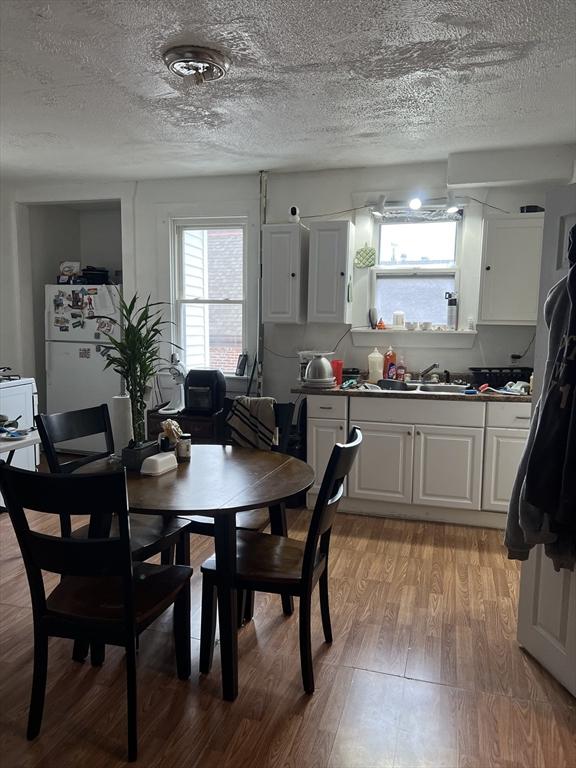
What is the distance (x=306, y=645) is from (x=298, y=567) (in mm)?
271

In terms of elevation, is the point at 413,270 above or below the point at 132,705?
above

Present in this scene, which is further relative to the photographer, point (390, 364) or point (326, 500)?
point (390, 364)

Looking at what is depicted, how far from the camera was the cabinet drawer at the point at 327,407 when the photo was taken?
12.5ft

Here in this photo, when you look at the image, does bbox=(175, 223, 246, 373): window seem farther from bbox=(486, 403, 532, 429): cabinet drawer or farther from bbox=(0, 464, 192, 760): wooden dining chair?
bbox=(0, 464, 192, 760): wooden dining chair

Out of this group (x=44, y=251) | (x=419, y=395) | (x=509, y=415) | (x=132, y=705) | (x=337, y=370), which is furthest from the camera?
(x=44, y=251)

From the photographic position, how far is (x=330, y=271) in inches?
163

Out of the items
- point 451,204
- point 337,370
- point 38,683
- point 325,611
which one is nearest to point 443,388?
point 337,370

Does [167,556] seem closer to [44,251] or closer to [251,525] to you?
[251,525]

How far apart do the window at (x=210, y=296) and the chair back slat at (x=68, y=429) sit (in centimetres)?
213

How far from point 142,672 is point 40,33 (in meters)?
2.56

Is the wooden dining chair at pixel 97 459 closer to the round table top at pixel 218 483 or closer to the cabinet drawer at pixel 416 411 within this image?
the round table top at pixel 218 483

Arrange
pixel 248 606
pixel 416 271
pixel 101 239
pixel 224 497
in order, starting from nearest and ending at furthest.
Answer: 1. pixel 224 497
2. pixel 248 606
3. pixel 416 271
4. pixel 101 239

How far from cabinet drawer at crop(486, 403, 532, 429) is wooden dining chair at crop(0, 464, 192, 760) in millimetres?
2390

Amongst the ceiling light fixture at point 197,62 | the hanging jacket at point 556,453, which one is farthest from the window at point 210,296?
the hanging jacket at point 556,453
